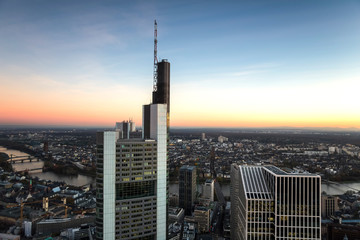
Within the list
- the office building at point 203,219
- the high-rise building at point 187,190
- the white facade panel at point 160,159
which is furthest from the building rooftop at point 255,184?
the high-rise building at point 187,190

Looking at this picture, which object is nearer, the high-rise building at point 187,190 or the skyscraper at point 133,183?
the skyscraper at point 133,183

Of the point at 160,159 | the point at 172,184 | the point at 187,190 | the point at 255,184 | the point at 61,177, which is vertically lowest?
the point at 61,177

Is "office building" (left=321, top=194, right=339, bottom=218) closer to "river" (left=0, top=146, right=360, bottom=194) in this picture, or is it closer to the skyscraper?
"river" (left=0, top=146, right=360, bottom=194)

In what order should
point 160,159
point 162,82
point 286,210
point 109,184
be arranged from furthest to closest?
point 162,82, point 160,159, point 109,184, point 286,210

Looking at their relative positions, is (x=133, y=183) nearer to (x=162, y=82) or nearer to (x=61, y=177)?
(x=162, y=82)

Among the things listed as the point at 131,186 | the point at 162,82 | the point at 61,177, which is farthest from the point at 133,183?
the point at 61,177

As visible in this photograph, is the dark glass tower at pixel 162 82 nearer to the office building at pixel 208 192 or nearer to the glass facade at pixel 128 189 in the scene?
the glass facade at pixel 128 189

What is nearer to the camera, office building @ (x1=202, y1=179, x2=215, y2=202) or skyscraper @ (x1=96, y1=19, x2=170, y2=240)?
skyscraper @ (x1=96, y1=19, x2=170, y2=240)

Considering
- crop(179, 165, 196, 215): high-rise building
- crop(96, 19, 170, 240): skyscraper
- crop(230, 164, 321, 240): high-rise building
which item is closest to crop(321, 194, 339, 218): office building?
crop(179, 165, 196, 215): high-rise building

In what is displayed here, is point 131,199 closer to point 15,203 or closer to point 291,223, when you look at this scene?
point 291,223

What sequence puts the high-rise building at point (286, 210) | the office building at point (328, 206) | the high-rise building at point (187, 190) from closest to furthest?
the high-rise building at point (286, 210) → the office building at point (328, 206) → the high-rise building at point (187, 190)

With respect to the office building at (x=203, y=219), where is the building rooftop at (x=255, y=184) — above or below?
above

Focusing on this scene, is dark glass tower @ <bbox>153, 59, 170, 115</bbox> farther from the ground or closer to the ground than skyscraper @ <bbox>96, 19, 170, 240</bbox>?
farther from the ground
